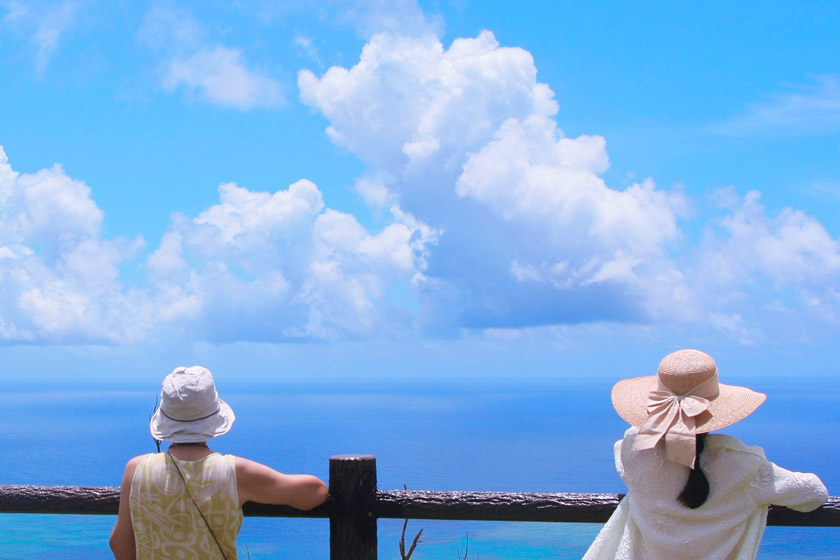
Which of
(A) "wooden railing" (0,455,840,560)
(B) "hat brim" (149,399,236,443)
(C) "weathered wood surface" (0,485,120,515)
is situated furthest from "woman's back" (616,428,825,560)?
(C) "weathered wood surface" (0,485,120,515)

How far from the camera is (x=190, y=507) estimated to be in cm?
239

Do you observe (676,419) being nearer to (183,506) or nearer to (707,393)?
(707,393)

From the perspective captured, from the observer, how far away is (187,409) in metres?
2.41

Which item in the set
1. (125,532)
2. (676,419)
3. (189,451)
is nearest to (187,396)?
(189,451)

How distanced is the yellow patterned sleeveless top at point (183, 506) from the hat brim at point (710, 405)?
1242 millimetres

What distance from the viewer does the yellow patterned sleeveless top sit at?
94.0 inches

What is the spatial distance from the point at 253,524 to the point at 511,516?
42108 mm

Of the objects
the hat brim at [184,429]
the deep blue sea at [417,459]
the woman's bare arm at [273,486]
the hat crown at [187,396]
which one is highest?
the deep blue sea at [417,459]

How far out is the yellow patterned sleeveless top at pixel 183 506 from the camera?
239 cm

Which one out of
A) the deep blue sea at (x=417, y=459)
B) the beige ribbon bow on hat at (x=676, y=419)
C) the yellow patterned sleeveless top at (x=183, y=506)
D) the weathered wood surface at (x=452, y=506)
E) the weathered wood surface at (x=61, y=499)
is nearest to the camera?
the beige ribbon bow on hat at (x=676, y=419)

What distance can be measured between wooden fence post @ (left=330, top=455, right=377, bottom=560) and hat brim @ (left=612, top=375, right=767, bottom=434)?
101cm

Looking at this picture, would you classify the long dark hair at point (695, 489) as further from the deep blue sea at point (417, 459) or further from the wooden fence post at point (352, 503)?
the deep blue sea at point (417, 459)

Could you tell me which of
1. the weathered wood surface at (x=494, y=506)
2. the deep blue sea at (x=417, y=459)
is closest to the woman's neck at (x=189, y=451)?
the weathered wood surface at (x=494, y=506)

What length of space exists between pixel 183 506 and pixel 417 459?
67.5 m
